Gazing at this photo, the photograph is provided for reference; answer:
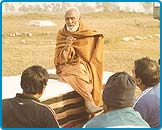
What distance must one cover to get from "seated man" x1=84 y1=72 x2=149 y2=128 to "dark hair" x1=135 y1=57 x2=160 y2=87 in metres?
0.52

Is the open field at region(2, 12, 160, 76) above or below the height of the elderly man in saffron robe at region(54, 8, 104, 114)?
below

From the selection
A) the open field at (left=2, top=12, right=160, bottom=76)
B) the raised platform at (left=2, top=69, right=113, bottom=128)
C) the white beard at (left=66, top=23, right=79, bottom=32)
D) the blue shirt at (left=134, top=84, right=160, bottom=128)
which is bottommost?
the open field at (left=2, top=12, right=160, bottom=76)

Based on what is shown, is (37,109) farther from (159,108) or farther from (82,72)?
(82,72)

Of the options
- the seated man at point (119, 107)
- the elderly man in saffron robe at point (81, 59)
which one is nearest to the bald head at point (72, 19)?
the elderly man in saffron robe at point (81, 59)

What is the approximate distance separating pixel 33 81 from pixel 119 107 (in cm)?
56

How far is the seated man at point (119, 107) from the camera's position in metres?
1.93

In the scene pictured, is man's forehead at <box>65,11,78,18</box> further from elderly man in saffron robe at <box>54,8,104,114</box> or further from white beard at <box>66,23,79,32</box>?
white beard at <box>66,23,79,32</box>

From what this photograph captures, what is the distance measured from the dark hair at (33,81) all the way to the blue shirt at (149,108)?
56cm

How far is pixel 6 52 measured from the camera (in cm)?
1150

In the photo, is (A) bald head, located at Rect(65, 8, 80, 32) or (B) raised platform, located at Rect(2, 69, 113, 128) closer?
(B) raised platform, located at Rect(2, 69, 113, 128)

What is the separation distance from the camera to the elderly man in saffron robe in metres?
3.87

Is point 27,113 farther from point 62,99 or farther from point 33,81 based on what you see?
point 62,99

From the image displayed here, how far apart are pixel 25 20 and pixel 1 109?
1625 centimetres

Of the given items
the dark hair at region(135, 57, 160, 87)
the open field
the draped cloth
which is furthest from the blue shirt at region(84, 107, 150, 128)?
the open field
